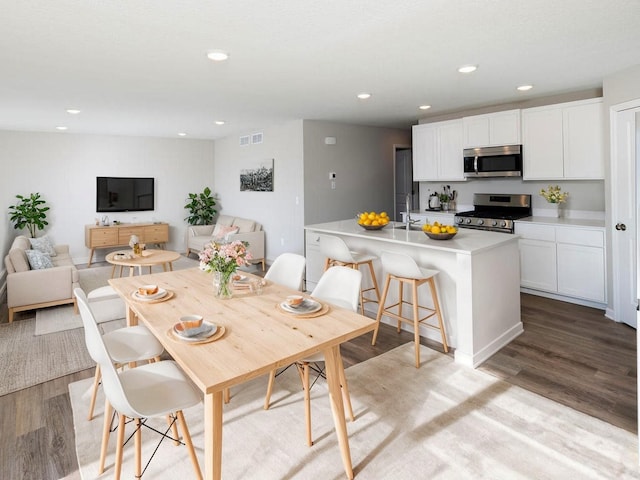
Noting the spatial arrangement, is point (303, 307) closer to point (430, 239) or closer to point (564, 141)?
point (430, 239)

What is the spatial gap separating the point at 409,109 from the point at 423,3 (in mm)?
3272

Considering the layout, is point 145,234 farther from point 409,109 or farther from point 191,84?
point 409,109

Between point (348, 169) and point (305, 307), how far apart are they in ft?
15.8

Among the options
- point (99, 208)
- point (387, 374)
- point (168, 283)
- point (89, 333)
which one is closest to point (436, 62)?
point (387, 374)

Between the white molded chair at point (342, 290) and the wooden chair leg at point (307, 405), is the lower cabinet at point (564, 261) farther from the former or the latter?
the wooden chair leg at point (307, 405)

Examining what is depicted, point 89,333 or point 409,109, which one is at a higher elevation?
point 409,109

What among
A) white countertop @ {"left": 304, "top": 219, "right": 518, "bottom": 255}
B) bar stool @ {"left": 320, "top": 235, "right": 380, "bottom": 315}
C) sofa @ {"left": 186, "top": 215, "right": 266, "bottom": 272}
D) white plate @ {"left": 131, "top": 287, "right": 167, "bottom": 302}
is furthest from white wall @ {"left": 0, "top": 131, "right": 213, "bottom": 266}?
white plate @ {"left": 131, "top": 287, "right": 167, "bottom": 302}

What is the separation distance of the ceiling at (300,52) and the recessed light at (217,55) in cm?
5

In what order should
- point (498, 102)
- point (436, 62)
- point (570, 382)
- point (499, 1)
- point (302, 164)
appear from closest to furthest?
point (499, 1), point (570, 382), point (436, 62), point (498, 102), point (302, 164)

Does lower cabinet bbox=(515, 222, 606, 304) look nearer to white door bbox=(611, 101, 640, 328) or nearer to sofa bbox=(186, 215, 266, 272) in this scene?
white door bbox=(611, 101, 640, 328)

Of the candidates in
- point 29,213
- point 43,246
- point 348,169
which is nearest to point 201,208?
point 29,213

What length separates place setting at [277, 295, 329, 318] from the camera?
82.4 inches

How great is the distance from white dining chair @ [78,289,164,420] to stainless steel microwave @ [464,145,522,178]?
14.9ft

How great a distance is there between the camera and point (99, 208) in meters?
7.45
